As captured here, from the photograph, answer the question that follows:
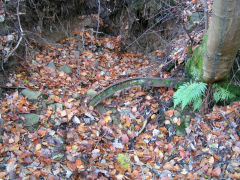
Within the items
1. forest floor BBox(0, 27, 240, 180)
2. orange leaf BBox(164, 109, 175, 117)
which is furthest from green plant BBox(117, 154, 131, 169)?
orange leaf BBox(164, 109, 175, 117)

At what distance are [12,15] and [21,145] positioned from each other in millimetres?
2941

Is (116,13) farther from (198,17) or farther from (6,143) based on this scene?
(6,143)

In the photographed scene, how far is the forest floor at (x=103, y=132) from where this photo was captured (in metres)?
3.13

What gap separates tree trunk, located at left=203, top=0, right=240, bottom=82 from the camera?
2617mm

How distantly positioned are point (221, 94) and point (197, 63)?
0.69 metres

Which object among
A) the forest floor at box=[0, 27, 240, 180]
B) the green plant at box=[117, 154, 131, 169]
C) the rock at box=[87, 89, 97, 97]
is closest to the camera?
the forest floor at box=[0, 27, 240, 180]

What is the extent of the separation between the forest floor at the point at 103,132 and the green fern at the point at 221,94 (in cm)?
23

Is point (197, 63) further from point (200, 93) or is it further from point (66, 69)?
point (66, 69)

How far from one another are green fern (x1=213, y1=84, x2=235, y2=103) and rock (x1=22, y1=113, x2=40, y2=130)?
3161 mm

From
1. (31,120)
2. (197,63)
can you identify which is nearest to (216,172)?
(197,63)

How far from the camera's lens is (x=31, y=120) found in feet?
12.1

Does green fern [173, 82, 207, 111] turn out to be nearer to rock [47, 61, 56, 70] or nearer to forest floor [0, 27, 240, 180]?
forest floor [0, 27, 240, 180]

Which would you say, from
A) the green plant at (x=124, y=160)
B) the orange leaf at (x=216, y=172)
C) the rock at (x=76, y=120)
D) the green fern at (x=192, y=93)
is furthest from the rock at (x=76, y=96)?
the orange leaf at (x=216, y=172)

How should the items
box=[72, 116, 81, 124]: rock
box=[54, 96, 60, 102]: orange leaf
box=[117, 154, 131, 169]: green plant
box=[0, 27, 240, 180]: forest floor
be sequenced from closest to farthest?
1. box=[0, 27, 240, 180]: forest floor
2. box=[117, 154, 131, 169]: green plant
3. box=[72, 116, 81, 124]: rock
4. box=[54, 96, 60, 102]: orange leaf
